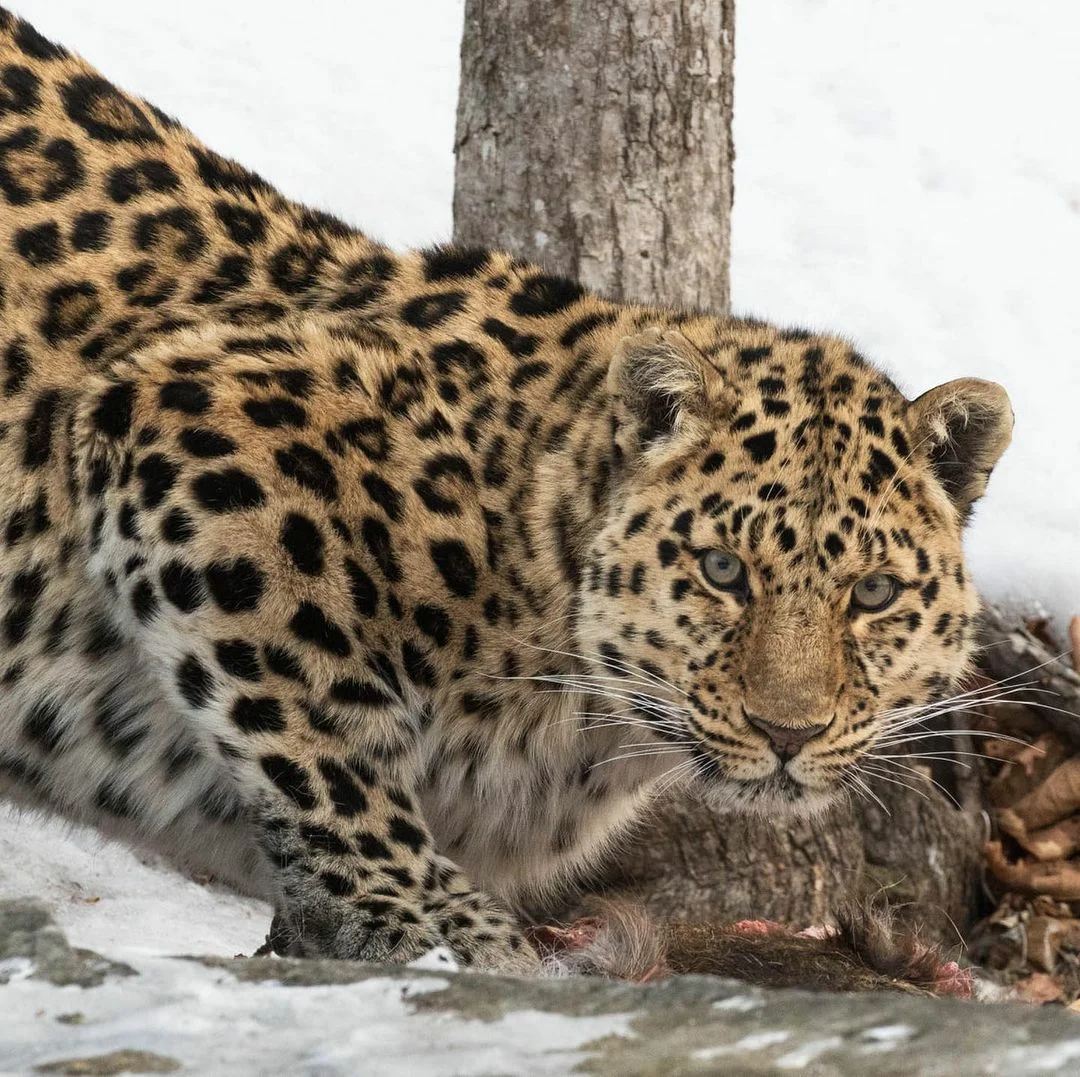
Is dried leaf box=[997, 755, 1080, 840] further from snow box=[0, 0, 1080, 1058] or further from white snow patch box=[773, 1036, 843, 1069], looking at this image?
white snow patch box=[773, 1036, 843, 1069]

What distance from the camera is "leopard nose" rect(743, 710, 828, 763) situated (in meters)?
4.08

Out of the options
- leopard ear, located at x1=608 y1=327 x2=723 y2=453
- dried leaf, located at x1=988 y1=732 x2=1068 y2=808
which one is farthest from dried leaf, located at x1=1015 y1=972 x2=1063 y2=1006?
leopard ear, located at x1=608 y1=327 x2=723 y2=453

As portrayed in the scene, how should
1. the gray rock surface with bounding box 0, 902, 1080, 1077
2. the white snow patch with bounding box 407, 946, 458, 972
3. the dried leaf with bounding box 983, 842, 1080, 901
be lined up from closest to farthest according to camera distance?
1. the gray rock surface with bounding box 0, 902, 1080, 1077
2. the white snow patch with bounding box 407, 946, 458, 972
3. the dried leaf with bounding box 983, 842, 1080, 901

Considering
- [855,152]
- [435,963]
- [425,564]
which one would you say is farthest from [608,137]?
[855,152]

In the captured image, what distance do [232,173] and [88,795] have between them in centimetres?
194

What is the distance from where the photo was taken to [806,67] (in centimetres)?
1193

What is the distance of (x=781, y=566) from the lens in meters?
4.12

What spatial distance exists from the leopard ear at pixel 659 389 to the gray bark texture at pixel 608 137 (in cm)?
224

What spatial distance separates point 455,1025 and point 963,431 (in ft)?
8.36

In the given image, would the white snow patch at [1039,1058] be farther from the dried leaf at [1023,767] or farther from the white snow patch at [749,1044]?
the dried leaf at [1023,767]

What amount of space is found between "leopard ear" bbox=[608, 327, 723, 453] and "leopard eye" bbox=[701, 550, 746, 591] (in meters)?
0.32

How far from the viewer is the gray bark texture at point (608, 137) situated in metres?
6.52

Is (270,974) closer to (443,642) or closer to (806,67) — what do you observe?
(443,642)

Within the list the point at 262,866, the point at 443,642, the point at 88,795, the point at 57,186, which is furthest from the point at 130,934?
the point at 57,186
